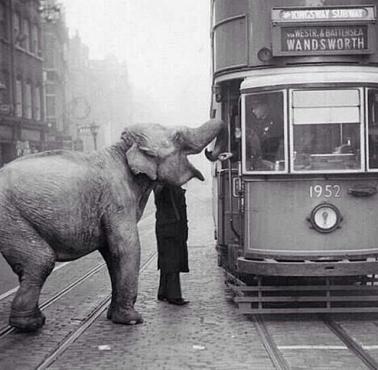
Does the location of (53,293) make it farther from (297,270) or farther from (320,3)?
(320,3)

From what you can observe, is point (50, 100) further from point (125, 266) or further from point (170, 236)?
point (125, 266)

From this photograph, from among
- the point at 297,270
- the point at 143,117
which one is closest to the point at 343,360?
the point at 297,270

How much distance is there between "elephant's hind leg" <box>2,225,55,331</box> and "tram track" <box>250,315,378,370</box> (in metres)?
2.29

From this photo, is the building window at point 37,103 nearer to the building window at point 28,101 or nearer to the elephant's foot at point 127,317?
the building window at point 28,101

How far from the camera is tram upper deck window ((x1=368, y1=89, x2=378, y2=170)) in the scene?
8.63m

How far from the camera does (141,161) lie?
28.7 feet

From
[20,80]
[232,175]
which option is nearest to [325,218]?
[232,175]

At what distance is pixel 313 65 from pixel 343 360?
133 inches

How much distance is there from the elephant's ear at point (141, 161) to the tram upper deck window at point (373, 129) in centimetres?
234

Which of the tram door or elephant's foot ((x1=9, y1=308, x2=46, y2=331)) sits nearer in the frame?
elephant's foot ((x1=9, y1=308, x2=46, y2=331))

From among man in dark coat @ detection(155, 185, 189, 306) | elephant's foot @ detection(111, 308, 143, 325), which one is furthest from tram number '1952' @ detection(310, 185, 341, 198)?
elephant's foot @ detection(111, 308, 143, 325)

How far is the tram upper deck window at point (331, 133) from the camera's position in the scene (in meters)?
8.61

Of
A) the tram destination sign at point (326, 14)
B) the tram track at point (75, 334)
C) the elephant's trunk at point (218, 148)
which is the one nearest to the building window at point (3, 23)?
the tram track at point (75, 334)

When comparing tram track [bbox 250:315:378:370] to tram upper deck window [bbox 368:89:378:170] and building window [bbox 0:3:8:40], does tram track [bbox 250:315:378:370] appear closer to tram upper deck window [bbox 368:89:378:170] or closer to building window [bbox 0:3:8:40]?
tram upper deck window [bbox 368:89:378:170]
